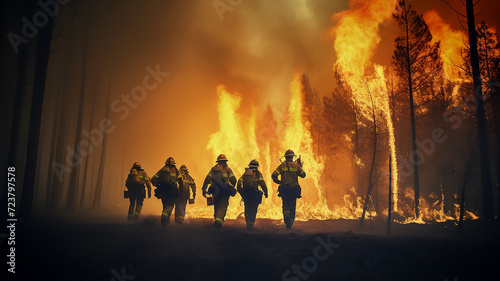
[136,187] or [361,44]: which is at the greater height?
[361,44]

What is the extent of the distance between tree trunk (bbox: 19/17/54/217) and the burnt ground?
3678 mm

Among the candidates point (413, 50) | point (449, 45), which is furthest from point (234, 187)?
point (449, 45)

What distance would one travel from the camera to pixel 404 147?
2645cm

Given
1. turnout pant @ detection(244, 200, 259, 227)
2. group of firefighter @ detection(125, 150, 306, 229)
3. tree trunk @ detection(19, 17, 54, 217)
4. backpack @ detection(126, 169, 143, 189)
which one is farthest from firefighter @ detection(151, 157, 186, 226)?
tree trunk @ detection(19, 17, 54, 217)

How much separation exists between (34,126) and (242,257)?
1026 centimetres

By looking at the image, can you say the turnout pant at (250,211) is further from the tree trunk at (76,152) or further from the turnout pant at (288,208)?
the tree trunk at (76,152)

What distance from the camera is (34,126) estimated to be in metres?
11.6

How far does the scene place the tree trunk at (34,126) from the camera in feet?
37.0

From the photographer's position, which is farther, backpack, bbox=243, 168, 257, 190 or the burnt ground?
backpack, bbox=243, 168, 257, 190

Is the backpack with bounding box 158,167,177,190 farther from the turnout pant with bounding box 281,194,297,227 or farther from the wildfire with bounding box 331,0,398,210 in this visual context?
the wildfire with bounding box 331,0,398,210

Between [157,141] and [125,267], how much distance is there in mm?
53835

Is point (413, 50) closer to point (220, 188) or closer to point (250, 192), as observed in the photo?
point (250, 192)

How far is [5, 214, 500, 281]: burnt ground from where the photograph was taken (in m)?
5.91

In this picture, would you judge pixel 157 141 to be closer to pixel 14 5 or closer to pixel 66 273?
pixel 14 5
